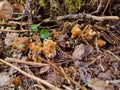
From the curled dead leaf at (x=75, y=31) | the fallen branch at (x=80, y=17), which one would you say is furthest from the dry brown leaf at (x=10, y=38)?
the curled dead leaf at (x=75, y=31)

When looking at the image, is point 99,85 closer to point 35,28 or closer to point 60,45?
point 60,45

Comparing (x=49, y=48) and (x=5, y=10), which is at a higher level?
(x=5, y=10)

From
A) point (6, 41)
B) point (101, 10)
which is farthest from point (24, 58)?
point (101, 10)

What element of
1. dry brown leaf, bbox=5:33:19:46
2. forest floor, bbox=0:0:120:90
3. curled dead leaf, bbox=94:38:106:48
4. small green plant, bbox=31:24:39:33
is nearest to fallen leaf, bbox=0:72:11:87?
forest floor, bbox=0:0:120:90

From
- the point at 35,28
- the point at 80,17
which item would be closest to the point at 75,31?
the point at 80,17

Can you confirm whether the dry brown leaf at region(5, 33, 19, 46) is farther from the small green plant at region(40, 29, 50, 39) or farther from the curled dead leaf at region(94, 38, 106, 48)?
the curled dead leaf at region(94, 38, 106, 48)

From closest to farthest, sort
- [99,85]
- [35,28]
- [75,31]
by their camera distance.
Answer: [99,85] → [75,31] → [35,28]

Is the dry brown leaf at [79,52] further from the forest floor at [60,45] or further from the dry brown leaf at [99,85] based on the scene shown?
the dry brown leaf at [99,85]
